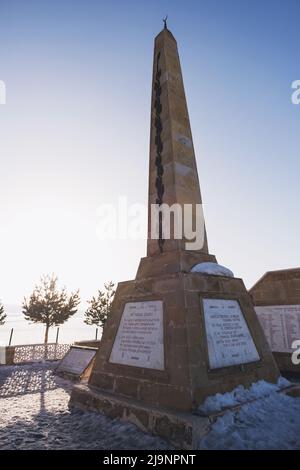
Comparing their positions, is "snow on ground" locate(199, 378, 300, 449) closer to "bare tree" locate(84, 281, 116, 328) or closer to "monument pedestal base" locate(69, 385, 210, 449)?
"monument pedestal base" locate(69, 385, 210, 449)

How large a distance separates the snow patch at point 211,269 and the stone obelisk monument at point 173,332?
0.02 m

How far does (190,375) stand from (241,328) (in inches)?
65.8

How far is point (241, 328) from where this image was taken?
16.0 ft

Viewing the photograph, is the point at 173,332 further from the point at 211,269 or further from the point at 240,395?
the point at 211,269

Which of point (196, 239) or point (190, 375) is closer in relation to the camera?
point (190, 375)

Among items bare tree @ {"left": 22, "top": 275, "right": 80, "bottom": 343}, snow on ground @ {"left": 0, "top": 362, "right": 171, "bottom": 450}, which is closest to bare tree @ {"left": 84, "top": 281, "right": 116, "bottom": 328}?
bare tree @ {"left": 22, "top": 275, "right": 80, "bottom": 343}

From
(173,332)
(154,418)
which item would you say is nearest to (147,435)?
(154,418)

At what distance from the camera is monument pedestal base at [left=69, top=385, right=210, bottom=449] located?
3.09 metres

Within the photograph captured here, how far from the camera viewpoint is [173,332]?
4.18 meters

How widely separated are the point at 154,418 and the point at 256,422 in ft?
4.28

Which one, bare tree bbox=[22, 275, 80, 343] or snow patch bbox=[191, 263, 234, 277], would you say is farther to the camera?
bare tree bbox=[22, 275, 80, 343]

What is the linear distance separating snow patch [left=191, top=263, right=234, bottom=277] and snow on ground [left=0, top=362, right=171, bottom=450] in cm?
263

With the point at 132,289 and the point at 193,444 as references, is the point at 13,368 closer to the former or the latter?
the point at 132,289
